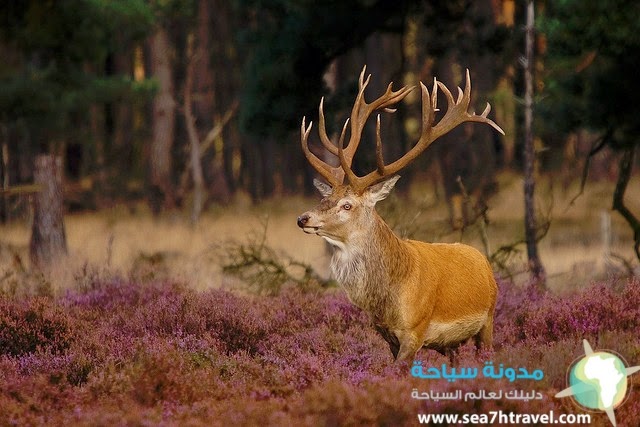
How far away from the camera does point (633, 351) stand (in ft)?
24.4

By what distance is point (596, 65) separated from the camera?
14.4m

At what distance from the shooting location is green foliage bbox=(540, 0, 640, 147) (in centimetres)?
1181

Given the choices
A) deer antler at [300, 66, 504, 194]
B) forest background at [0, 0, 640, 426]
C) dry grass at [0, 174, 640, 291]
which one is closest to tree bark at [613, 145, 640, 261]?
forest background at [0, 0, 640, 426]

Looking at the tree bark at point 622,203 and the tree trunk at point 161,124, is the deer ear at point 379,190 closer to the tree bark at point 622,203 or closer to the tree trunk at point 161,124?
the tree bark at point 622,203

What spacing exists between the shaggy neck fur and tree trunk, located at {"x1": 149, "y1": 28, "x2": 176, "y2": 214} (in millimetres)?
20103

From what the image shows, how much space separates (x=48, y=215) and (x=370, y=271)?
33.0ft

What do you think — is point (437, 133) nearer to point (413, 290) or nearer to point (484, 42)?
point (413, 290)

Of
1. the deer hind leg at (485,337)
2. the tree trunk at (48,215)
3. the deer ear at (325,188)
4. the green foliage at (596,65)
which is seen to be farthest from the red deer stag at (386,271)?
the tree trunk at (48,215)

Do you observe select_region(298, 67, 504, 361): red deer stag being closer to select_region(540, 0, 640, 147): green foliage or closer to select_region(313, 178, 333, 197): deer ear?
select_region(313, 178, 333, 197): deer ear

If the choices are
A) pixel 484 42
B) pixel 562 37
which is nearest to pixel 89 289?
pixel 562 37

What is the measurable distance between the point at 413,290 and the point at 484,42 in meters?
8.69

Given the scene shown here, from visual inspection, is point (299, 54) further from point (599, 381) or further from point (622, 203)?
point (599, 381)

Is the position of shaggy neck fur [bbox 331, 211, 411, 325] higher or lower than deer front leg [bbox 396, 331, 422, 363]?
higher

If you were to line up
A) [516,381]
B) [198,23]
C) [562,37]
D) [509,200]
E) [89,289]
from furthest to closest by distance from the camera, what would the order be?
[198,23] < [509,200] < [562,37] < [89,289] < [516,381]
